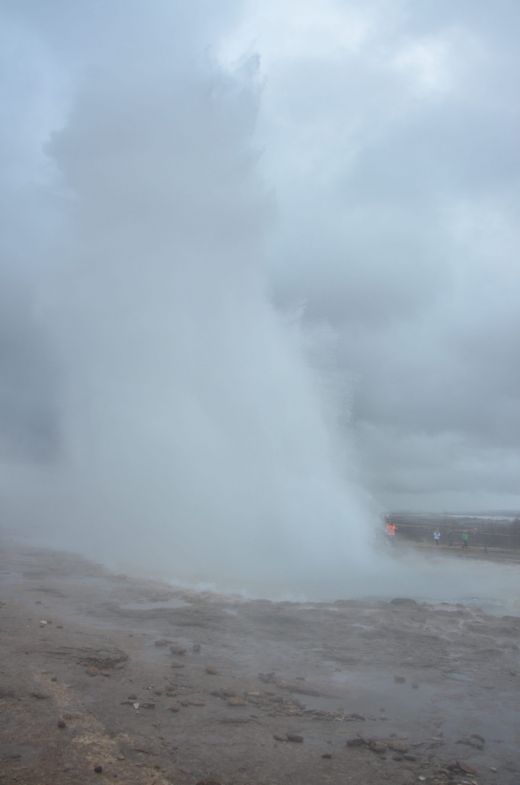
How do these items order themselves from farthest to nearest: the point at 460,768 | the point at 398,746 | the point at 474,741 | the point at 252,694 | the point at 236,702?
the point at 252,694, the point at 236,702, the point at 474,741, the point at 398,746, the point at 460,768

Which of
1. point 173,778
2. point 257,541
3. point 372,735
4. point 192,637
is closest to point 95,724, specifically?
point 173,778

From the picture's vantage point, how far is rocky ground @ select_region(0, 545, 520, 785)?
6070 millimetres

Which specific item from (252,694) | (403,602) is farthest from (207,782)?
(403,602)

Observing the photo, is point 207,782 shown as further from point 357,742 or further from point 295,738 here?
point 357,742

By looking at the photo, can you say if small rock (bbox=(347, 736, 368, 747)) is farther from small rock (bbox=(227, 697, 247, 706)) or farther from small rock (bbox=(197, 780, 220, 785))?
small rock (bbox=(197, 780, 220, 785))

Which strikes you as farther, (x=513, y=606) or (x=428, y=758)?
(x=513, y=606)

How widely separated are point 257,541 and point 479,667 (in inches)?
556

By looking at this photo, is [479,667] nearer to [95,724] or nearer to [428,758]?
[428,758]

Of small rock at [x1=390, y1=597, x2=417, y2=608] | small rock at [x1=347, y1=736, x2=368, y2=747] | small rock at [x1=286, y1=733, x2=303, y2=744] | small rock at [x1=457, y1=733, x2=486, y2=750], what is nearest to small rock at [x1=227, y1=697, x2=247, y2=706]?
small rock at [x1=286, y1=733, x2=303, y2=744]

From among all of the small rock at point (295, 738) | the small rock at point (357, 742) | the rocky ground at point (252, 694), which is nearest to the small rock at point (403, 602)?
the rocky ground at point (252, 694)

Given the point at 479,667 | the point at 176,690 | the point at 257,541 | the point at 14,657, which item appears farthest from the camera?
the point at 257,541

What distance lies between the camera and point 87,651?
9672 mm

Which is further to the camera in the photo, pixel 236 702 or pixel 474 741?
pixel 236 702

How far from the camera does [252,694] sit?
26.9 ft
